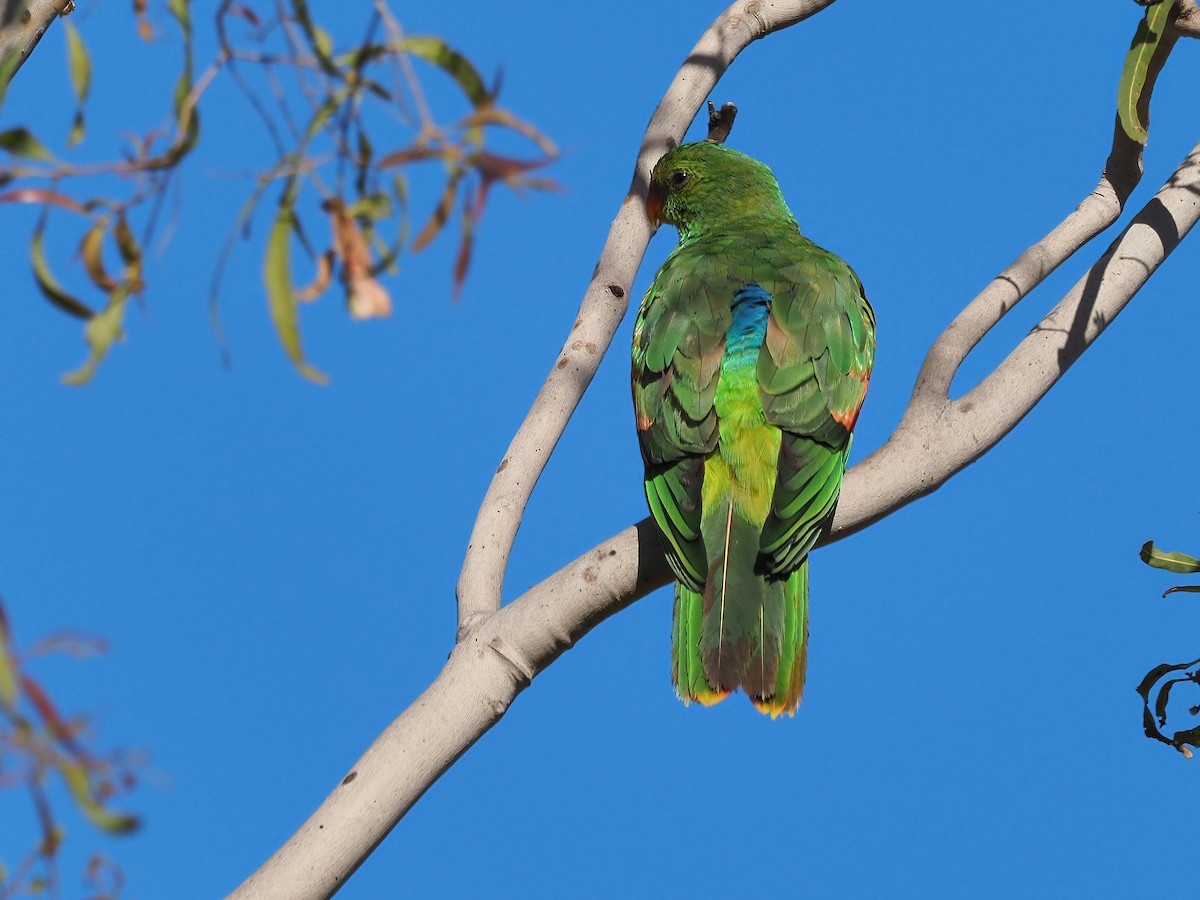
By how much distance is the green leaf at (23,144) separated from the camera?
1532mm

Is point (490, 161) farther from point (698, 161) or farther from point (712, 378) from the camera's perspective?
point (698, 161)

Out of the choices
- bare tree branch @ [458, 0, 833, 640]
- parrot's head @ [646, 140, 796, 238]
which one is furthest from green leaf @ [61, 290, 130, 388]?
parrot's head @ [646, 140, 796, 238]

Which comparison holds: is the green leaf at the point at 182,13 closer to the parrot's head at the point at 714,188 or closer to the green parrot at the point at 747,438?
the green parrot at the point at 747,438

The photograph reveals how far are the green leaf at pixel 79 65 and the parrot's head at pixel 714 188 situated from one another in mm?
2664

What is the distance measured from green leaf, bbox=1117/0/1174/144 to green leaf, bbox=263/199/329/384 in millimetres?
2208

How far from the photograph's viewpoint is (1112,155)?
3295 mm

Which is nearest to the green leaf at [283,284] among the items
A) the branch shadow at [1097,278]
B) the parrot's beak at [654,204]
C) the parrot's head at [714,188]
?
the branch shadow at [1097,278]

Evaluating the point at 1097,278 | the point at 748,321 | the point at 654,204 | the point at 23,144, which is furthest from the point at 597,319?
the point at 23,144

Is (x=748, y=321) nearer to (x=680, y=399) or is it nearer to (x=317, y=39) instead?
(x=680, y=399)

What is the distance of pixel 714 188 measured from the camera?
428 centimetres

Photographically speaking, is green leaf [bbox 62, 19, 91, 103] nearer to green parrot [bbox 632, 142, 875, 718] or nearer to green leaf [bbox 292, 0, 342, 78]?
green leaf [bbox 292, 0, 342, 78]

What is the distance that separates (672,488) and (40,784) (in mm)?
1853

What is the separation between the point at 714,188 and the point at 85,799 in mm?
3409

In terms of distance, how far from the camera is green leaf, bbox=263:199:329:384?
1.44 m
